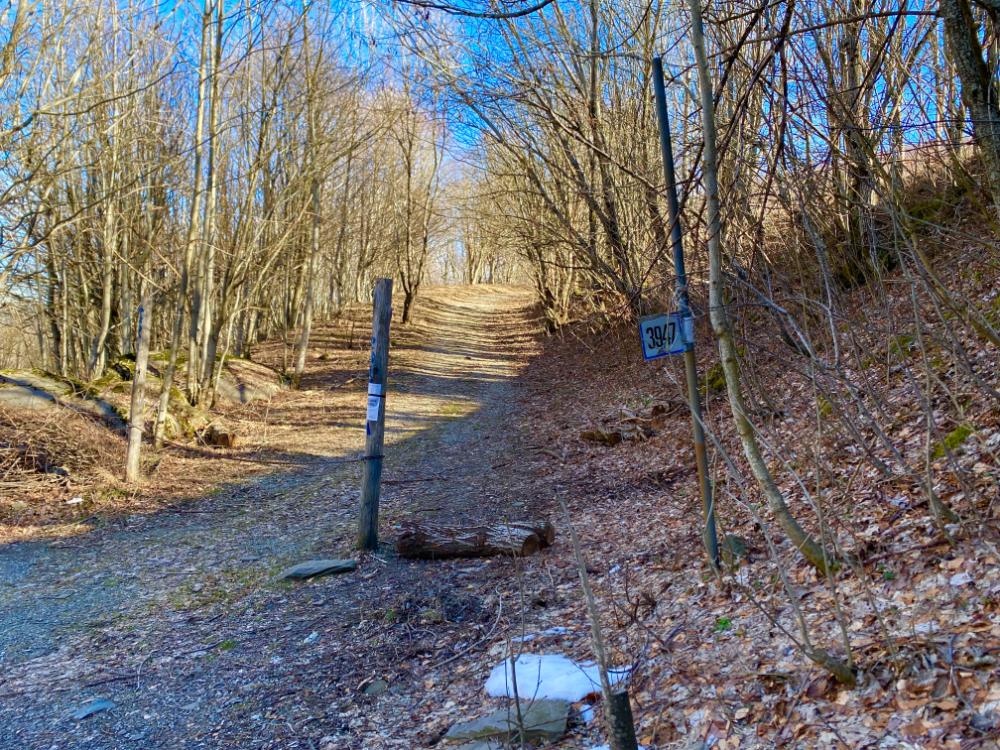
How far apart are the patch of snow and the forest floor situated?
0.10m

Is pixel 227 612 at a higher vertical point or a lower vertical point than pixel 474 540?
lower

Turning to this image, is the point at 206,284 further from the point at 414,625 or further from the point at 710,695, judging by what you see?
the point at 710,695

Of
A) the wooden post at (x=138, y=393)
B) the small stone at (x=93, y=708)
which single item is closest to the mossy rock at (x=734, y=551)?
the small stone at (x=93, y=708)

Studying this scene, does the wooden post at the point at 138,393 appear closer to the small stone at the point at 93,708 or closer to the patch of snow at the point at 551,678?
the small stone at the point at 93,708

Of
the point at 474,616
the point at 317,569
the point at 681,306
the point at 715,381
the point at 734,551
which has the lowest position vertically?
the point at 317,569

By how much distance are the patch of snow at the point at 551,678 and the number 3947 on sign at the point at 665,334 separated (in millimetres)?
1952

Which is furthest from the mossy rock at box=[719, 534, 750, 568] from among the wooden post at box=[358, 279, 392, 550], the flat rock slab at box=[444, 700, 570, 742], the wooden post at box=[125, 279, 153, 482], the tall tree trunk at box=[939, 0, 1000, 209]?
the wooden post at box=[125, 279, 153, 482]

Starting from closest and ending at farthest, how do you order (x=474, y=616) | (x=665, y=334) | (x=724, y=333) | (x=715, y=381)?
(x=724, y=333) → (x=665, y=334) → (x=474, y=616) → (x=715, y=381)

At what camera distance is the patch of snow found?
12.4 feet

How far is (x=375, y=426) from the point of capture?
6820 mm

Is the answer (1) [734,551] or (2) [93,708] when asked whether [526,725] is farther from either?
(2) [93,708]

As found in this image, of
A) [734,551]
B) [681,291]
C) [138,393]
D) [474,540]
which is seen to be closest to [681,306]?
[681,291]

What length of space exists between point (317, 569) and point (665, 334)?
393 centimetres

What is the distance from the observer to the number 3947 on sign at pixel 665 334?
4.57 meters
